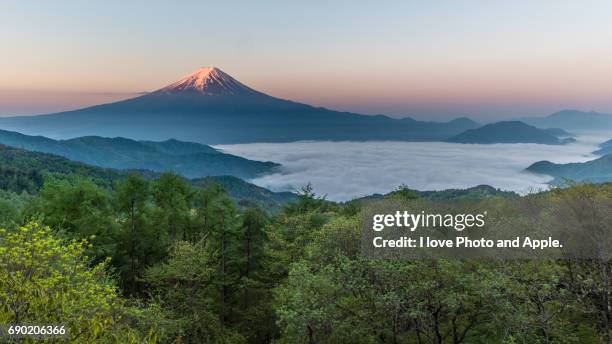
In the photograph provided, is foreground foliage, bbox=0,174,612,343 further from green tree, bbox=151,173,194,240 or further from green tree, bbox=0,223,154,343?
green tree, bbox=151,173,194,240

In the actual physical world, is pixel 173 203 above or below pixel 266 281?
above

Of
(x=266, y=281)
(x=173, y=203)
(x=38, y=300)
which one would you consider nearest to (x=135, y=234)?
→ (x=173, y=203)

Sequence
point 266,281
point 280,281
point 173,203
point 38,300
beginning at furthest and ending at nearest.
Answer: point 173,203 < point 266,281 < point 280,281 < point 38,300

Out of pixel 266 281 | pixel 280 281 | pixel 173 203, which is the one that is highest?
pixel 173 203

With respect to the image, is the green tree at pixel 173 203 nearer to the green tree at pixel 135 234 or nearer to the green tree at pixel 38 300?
the green tree at pixel 135 234

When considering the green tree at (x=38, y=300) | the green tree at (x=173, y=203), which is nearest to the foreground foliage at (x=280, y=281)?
the green tree at (x=38, y=300)

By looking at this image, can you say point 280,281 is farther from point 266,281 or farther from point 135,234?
point 135,234

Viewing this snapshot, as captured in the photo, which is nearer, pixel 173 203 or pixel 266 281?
pixel 266 281

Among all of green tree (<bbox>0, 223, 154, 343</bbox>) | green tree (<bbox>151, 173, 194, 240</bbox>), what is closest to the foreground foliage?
green tree (<bbox>0, 223, 154, 343</bbox>)
